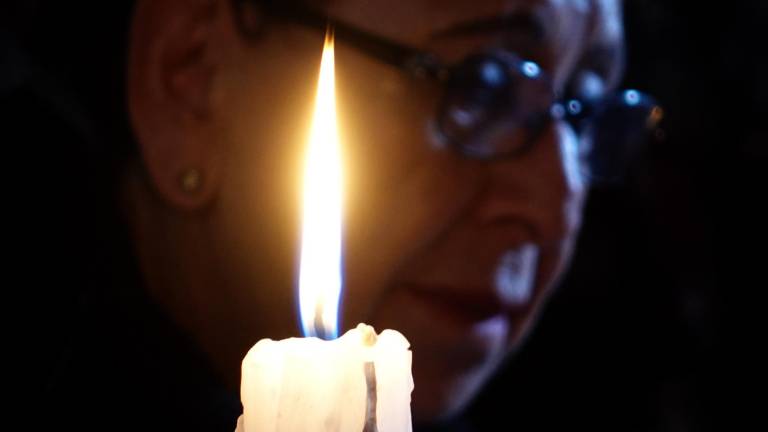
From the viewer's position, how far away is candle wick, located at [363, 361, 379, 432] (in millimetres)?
440

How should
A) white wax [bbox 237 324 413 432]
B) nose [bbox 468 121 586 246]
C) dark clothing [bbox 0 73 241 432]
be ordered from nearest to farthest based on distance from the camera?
1. white wax [bbox 237 324 413 432]
2. dark clothing [bbox 0 73 241 432]
3. nose [bbox 468 121 586 246]

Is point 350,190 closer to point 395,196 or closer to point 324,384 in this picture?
point 395,196

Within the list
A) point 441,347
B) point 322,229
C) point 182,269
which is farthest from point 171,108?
point 322,229

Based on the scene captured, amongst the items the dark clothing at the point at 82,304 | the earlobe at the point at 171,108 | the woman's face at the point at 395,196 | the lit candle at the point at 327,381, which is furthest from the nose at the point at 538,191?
the lit candle at the point at 327,381

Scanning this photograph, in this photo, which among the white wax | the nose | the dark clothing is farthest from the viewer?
the nose

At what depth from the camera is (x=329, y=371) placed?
17.5 inches

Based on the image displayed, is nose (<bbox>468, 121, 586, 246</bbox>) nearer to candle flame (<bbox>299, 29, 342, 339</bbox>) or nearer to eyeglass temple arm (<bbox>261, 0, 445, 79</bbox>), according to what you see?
eyeglass temple arm (<bbox>261, 0, 445, 79</bbox>)

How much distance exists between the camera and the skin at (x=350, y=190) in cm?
143

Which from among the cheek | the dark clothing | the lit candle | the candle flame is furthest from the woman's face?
the lit candle

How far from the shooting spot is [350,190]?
1420mm

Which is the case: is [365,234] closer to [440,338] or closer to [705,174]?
[440,338]

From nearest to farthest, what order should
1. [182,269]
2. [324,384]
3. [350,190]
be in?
[324,384], [350,190], [182,269]

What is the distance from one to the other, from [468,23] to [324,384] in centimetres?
111

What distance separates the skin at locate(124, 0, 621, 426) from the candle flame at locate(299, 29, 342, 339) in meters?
0.84
